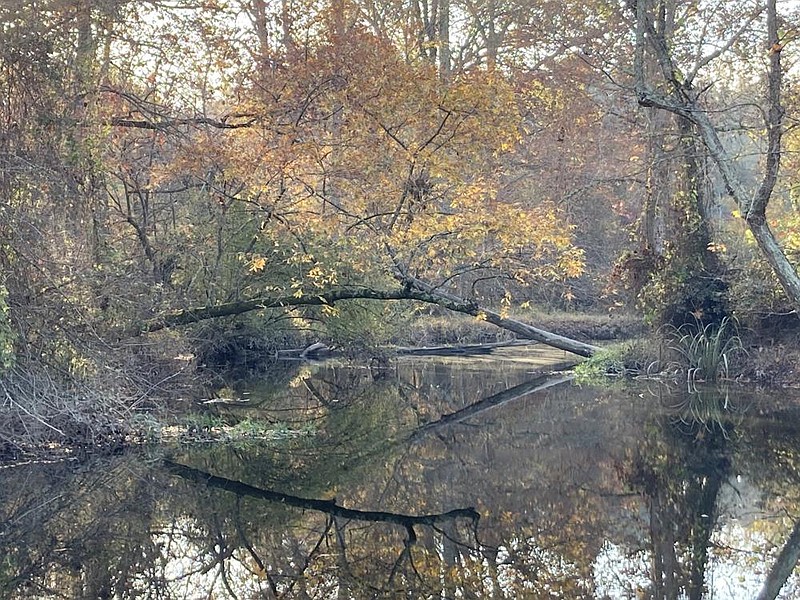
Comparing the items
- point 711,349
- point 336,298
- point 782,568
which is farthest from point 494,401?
point 782,568

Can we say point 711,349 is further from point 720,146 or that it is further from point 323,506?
point 323,506

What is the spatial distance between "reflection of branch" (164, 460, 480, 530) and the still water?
0.08 ft

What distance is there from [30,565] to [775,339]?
11819 mm

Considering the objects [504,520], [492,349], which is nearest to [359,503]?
[504,520]

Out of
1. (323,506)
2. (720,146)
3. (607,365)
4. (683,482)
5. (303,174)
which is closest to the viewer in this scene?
(323,506)

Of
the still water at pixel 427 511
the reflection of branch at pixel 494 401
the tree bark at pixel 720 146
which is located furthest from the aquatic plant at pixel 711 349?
the tree bark at pixel 720 146

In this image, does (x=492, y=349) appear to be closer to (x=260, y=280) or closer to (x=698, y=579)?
(x=260, y=280)

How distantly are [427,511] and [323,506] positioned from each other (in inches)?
30.9

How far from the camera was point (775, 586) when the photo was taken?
16.0ft

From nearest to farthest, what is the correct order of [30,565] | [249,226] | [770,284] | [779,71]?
[30,565], [779,71], [770,284], [249,226]

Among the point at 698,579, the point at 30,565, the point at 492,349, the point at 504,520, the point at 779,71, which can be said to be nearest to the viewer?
the point at 698,579

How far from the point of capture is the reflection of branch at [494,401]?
10562mm

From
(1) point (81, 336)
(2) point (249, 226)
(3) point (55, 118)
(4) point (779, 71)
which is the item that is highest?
(4) point (779, 71)

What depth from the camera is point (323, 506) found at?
6598 mm
